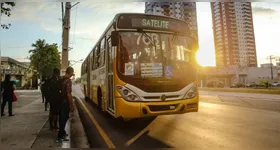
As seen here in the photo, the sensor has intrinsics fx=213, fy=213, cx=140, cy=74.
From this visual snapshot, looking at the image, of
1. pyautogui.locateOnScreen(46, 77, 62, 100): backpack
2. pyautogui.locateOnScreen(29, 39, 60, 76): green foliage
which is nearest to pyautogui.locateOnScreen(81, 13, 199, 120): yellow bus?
pyautogui.locateOnScreen(46, 77, 62, 100): backpack

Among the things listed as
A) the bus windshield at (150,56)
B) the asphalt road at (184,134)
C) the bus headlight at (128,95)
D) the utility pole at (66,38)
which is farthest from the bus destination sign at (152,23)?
the utility pole at (66,38)

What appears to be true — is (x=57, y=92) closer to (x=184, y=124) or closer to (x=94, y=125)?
(x=94, y=125)

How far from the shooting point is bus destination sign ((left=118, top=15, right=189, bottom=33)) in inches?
246

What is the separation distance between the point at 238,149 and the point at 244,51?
150064 millimetres

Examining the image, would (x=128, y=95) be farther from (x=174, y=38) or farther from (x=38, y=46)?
(x=38, y=46)

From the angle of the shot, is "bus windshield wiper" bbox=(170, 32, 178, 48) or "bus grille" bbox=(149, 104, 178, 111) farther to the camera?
"bus windshield wiper" bbox=(170, 32, 178, 48)

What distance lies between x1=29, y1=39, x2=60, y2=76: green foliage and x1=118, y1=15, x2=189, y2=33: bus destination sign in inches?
1811

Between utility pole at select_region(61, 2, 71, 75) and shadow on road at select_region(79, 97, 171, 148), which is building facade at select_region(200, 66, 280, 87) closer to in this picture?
utility pole at select_region(61, 2, 71, 75)

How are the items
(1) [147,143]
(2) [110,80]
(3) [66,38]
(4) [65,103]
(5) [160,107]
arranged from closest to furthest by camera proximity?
(1) [147,143], (4) [65,103], (5) [160,107], (2) [110,80], (3) [66,38]

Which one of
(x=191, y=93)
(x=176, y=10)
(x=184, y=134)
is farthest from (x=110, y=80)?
(x=176, y=10)

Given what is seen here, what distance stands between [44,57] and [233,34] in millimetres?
118113

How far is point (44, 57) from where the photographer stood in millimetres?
49438

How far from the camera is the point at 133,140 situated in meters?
5.56

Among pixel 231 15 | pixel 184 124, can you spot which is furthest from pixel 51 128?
pixel 231 15
